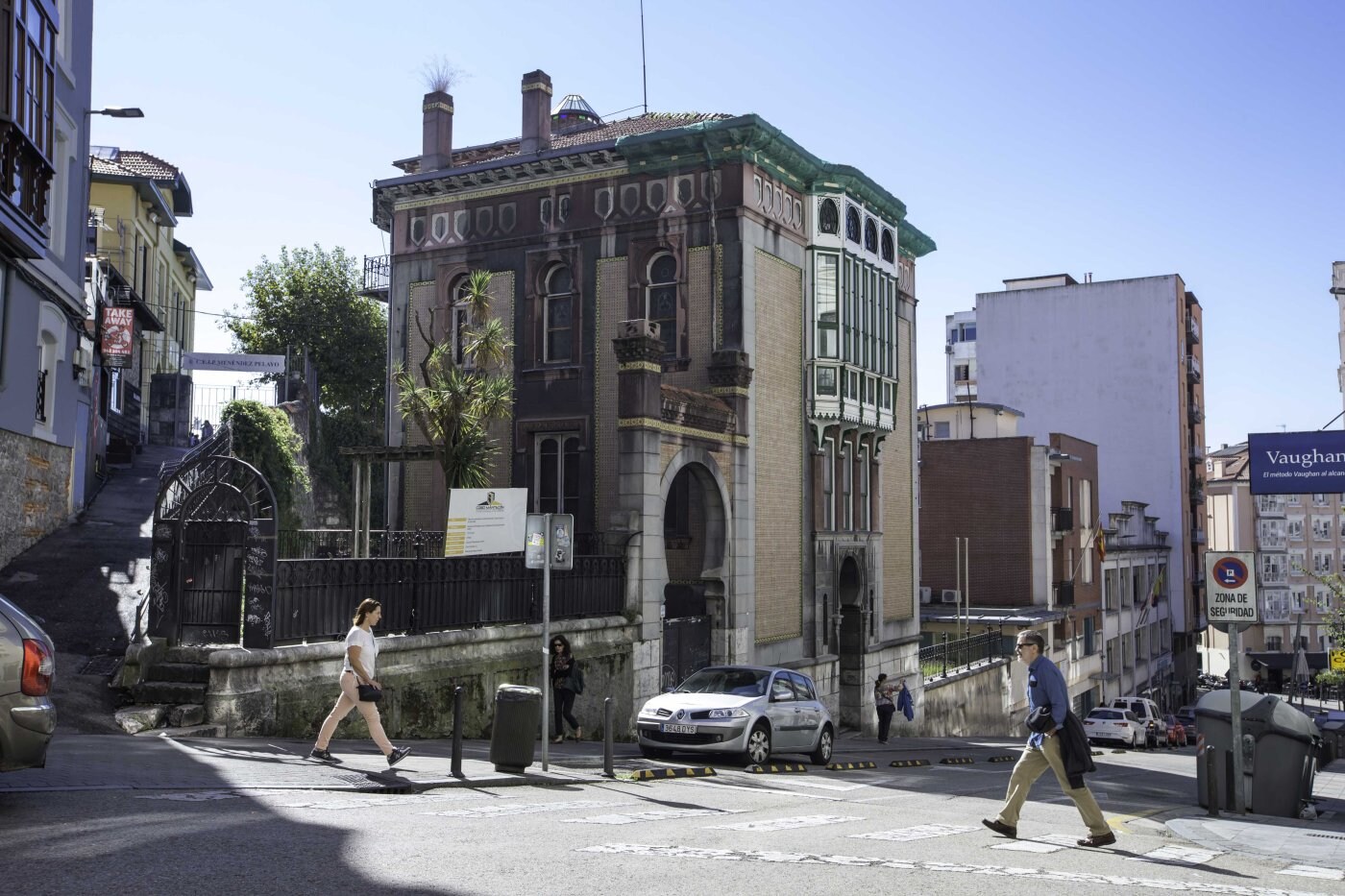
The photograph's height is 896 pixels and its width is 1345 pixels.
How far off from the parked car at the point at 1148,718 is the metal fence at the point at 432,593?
25020 mm

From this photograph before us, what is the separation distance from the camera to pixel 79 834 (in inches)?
311

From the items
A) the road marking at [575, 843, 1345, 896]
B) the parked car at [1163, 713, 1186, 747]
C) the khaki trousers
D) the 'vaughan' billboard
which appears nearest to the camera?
the road marking at [575, 843, 1345, 896]

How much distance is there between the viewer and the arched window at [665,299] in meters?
27.8

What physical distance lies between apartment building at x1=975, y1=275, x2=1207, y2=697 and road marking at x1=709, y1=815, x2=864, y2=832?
198ft

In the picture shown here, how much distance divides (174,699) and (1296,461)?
23.9 m

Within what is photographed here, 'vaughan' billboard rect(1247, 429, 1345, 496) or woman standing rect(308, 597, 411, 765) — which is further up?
'vaughan' billboard rect(1247, 429, 1345, 496)

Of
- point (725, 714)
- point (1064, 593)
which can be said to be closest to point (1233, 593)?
point (725, 714)

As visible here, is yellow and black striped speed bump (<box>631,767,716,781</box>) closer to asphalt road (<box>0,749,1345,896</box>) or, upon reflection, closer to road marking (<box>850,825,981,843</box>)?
asphalt road (<box>0,749,1345,896</box>)

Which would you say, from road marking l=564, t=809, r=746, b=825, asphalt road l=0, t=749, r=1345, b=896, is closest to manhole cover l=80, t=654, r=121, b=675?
asphalt road l=0, t=749, r=1345, b=896

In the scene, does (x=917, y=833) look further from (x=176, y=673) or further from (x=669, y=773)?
(x=176, y=673)

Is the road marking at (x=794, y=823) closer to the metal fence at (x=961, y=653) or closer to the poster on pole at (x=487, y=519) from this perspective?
the poster on pole at (x=487, y=519)

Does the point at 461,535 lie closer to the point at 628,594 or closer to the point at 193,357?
the point at 628,594

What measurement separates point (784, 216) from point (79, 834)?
23311 mm

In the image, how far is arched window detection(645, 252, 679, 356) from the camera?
27.8m
